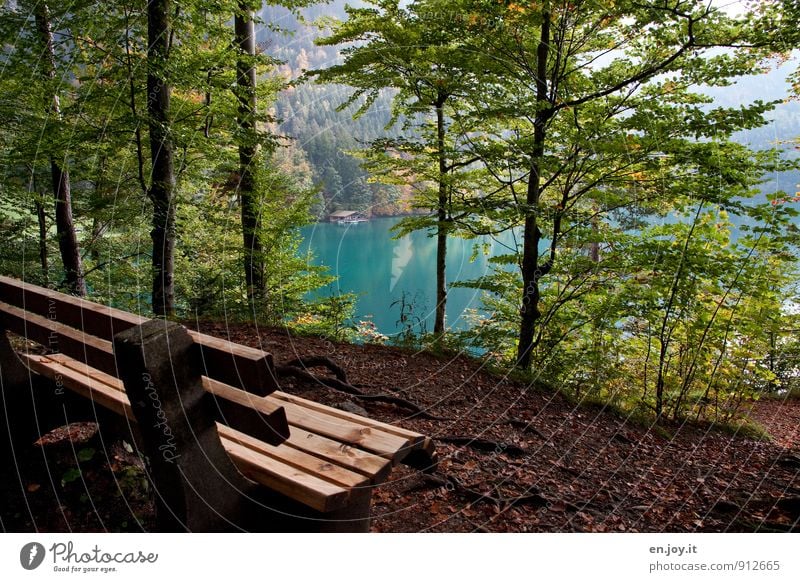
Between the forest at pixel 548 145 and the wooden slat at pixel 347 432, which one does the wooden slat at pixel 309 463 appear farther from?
the forest at pixel 548 145

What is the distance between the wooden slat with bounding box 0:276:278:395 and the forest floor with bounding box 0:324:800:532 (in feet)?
3.55

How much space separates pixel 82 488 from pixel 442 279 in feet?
21.6

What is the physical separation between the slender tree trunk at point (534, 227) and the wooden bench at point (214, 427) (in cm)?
368

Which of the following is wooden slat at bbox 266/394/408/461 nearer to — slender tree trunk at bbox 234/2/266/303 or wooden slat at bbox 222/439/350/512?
wooden slat at bbox 222/439/350/512

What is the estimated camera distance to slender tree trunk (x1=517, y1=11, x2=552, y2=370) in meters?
4.95

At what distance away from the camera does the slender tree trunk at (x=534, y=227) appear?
195 inches

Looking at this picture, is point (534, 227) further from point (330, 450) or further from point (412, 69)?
point (330, 450)

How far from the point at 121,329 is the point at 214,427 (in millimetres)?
520

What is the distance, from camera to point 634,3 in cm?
393

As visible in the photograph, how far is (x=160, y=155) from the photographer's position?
523 cm

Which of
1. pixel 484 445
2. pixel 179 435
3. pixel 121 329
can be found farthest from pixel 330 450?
pixel 484 445

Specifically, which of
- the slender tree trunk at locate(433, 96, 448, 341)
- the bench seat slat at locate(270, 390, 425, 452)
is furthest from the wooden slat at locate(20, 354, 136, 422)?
the slender tree trunk at locate(433, 96, 448, 341)

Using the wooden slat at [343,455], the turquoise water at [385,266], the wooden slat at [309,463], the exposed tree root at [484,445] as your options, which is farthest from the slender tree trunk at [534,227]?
the turquoise water at [385,266]

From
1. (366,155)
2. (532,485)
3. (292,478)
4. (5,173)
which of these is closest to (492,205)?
(366,155)
